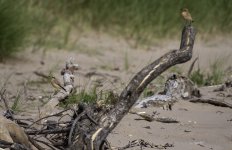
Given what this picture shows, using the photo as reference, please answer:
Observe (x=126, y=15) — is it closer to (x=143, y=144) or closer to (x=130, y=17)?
(x=130, y=17)

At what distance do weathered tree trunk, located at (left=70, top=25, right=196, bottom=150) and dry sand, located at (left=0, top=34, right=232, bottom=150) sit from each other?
1.16 feet

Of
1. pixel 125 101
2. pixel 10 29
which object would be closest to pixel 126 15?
pixel 10 29

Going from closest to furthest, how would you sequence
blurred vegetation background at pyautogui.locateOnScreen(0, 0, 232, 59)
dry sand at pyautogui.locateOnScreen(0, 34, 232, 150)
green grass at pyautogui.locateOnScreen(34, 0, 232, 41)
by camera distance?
1. dry sand at pyautogui.locateOnScreen(0, 34, 232, 150)
2. blurred vegetation background at pyautogui.locateOnScreen(0, 0, 232, 59)
3. green grass at pyautogui.locateOnScreen(34, 0, 232, 41)

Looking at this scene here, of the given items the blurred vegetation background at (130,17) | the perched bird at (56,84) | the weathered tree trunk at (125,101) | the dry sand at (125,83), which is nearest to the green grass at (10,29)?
the dry sand at (125,83)

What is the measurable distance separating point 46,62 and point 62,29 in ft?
4.00

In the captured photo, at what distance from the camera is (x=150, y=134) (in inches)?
121

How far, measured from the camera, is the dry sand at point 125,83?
3.03m

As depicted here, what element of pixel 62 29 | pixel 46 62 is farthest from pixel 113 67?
pixel 62 29

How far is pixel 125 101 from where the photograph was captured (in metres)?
2.54

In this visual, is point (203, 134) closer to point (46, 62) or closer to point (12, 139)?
point (12, 139)

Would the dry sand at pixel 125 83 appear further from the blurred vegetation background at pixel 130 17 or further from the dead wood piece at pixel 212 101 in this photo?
the blurred vegetation background at pixel 130 17

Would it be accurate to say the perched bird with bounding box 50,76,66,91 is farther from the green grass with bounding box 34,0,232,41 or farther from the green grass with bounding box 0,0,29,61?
the green grass with bounding box 34,0,232,41

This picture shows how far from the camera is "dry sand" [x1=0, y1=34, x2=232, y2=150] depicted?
303cm

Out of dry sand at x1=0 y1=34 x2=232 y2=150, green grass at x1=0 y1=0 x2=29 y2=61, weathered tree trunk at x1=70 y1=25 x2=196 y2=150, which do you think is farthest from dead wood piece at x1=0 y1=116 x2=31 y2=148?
green grass at x1=0 y1=0 x2=29 y2=61
